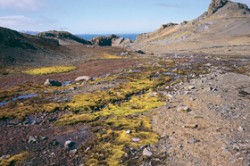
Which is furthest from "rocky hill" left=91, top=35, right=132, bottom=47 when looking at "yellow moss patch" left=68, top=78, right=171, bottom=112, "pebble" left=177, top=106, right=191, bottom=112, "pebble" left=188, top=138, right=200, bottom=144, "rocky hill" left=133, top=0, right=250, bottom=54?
"pebble" left=188, top=138, right=200, bottom=144

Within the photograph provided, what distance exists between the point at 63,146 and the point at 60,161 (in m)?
2.32

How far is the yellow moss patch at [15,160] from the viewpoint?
18.4m

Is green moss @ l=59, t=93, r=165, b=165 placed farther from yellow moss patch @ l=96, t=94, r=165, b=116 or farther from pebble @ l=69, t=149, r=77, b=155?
pebble @ l=69, t=149, r=77, b=155

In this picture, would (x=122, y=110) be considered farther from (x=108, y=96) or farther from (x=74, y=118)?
(x=108, y=96)

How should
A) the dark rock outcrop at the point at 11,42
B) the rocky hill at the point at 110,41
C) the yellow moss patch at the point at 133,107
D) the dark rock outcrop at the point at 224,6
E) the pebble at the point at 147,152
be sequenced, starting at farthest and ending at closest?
the rocky hill at the point at 110,41, the dark rock outcrop at the point at 224,6, the dark rock outcrop at the point at 11,42, the yellow moss patch at the point at 133,107, the pebble at the point at 147,152

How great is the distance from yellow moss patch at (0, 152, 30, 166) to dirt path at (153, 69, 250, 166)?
8.86m

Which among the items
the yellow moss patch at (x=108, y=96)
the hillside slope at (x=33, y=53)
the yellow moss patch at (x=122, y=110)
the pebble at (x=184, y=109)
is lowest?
the yellow moss patch at (x=122, y=110)

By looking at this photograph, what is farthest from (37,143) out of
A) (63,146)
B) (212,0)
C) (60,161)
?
(212,0)

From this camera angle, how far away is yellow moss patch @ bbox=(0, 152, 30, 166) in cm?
1844

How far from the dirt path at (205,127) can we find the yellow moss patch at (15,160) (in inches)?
349

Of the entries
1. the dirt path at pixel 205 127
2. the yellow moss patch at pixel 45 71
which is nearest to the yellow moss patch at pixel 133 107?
the dirt path at pixel 205 127

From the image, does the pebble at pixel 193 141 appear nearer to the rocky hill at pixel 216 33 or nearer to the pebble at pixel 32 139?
the pebble at pixel 32 139

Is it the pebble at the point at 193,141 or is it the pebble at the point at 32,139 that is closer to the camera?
the pebble at the point at 193,141

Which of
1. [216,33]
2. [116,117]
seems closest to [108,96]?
[116,117]
